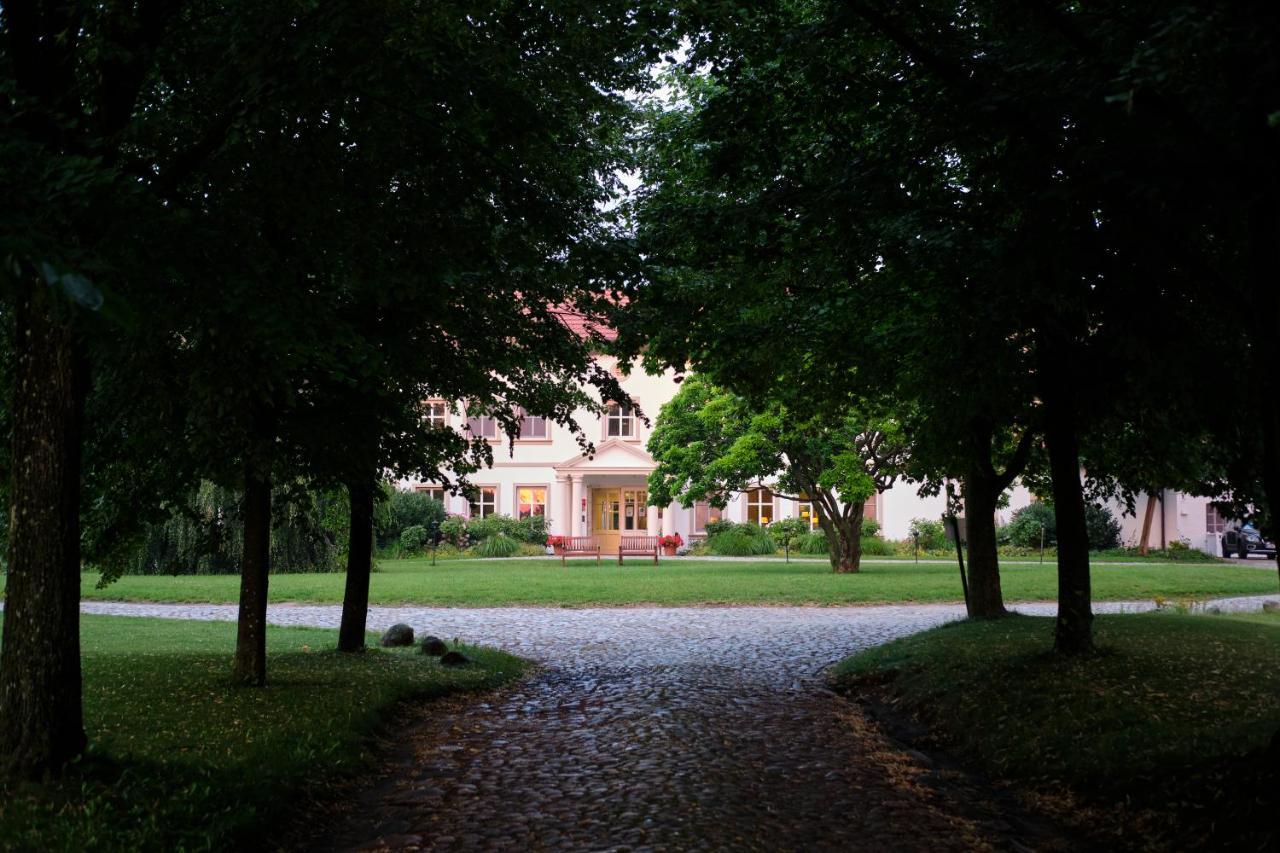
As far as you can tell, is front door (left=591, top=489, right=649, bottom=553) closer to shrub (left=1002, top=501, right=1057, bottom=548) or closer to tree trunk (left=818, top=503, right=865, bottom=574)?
shrub (left=1002, top=501, right=1057, bottom=548)

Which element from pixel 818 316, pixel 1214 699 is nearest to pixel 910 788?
pixel 1214 699

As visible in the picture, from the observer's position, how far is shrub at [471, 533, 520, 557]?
133ft

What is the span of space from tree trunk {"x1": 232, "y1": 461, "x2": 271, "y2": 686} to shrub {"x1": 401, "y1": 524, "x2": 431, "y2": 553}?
29.8 meters

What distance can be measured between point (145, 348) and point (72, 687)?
2160 mm

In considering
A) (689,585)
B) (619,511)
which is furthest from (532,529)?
(689,585)

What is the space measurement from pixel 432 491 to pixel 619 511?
8574mm

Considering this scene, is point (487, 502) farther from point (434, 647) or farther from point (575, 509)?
point (434, 647)

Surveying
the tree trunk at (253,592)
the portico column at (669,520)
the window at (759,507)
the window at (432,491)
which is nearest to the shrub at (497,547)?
the window at (432,491)

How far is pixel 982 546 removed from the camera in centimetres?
1436

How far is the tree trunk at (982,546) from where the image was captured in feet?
46.2

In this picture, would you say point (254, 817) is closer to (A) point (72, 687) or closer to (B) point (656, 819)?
(A) point (72, 687)

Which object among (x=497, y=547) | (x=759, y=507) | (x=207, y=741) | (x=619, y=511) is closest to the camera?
(x=207, y=741)

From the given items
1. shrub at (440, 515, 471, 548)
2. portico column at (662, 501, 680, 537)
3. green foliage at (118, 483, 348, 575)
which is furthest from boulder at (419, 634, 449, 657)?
portico column at (662, 501, 680, 537)

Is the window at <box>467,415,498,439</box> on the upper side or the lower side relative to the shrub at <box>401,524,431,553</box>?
upper
